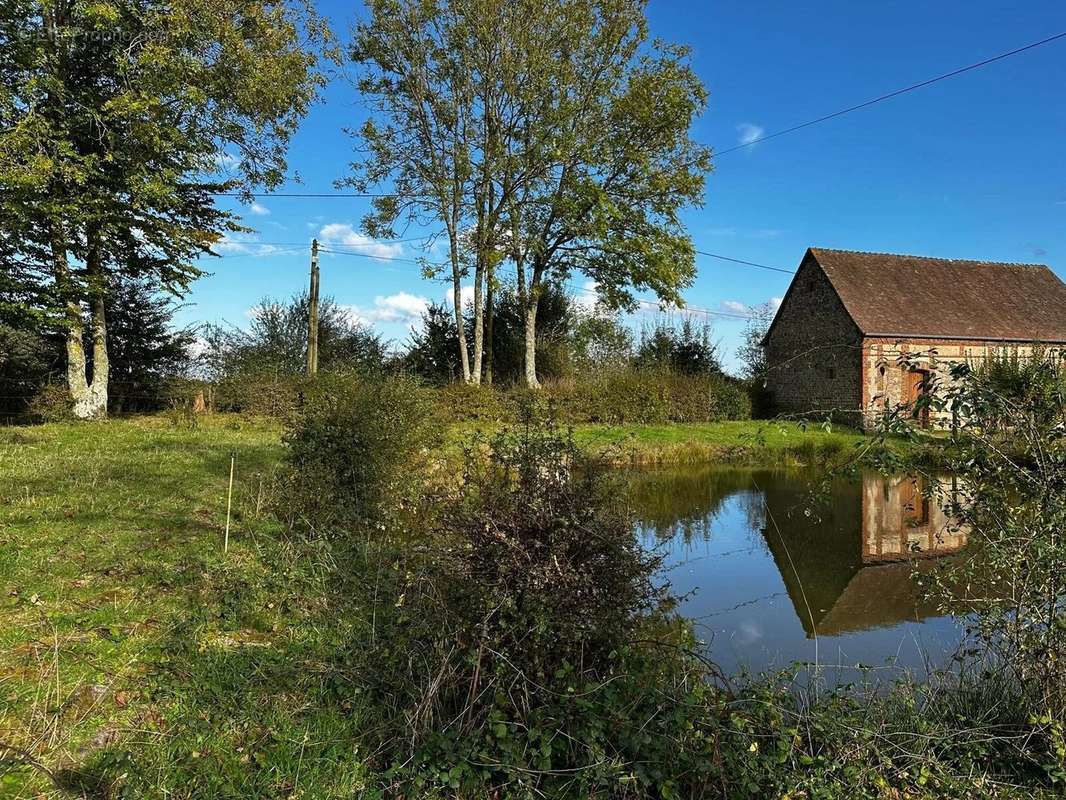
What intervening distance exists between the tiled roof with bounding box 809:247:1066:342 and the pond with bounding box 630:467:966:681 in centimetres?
1246

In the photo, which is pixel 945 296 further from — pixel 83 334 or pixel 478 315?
pixel 83 334

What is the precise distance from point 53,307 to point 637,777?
19399 mm

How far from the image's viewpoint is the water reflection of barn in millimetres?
6098

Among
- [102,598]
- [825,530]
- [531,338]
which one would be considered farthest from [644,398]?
[102,598]

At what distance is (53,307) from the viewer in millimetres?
16609

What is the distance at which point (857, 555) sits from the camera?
8.40 m

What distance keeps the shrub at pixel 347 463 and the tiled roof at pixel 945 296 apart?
1996 cm

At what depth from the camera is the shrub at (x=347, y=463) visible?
7.12 m

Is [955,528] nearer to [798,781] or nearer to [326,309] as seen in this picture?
[798,781]

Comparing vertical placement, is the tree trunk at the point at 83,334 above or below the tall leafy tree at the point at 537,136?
below

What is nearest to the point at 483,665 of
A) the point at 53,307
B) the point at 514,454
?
the point at 514,454

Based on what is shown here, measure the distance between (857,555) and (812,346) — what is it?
1840cm

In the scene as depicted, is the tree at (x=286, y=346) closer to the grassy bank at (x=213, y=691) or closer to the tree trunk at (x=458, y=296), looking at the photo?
the tree trunk at (x=458, y=296)

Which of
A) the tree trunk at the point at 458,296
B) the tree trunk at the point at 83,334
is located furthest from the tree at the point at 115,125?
the tree trunk at the point at 458,296
